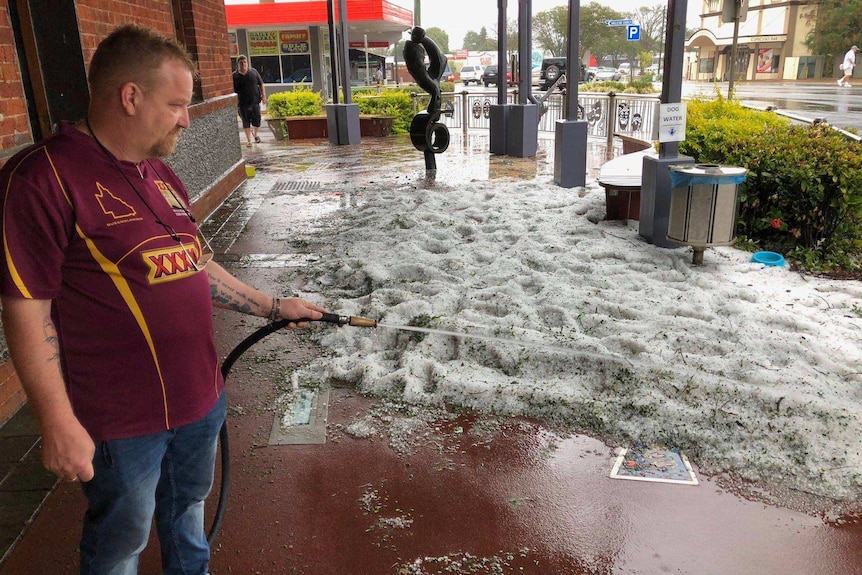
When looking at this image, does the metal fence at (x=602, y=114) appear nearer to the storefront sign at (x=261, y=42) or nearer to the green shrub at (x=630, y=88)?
the green shrub at (x=630, y=88)

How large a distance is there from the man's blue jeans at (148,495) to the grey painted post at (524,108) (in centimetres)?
1171

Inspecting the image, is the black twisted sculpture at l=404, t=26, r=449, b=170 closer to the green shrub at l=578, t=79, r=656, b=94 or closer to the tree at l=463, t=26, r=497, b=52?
the green shrub at l=578, t=79, r=656, b=94

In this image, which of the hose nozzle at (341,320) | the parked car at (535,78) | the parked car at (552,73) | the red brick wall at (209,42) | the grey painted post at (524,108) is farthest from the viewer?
the parked car at (535,78)

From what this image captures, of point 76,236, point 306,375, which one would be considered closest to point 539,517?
point 306,375

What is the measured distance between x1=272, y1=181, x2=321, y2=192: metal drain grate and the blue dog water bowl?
6.59m

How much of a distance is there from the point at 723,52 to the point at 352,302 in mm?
61591

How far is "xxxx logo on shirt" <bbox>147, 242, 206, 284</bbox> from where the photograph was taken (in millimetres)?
1713

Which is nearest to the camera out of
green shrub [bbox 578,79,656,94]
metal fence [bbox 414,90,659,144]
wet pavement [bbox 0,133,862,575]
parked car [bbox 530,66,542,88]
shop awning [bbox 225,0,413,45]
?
wet pavement [bbox 0,133,862,575]

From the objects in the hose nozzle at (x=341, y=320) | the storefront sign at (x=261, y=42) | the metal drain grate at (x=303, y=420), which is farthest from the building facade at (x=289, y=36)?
the hose nozzle at (x=341, y=320)

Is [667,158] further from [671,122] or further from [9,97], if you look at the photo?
[9,97]

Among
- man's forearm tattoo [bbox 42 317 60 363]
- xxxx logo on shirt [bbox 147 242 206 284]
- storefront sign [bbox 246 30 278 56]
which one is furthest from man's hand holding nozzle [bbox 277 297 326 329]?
storefront sign [bbox 246 30 278 56]

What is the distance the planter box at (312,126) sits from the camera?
695 inches

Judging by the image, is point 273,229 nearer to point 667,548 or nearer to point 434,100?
point 434,100

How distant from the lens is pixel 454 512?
9.48 feet
